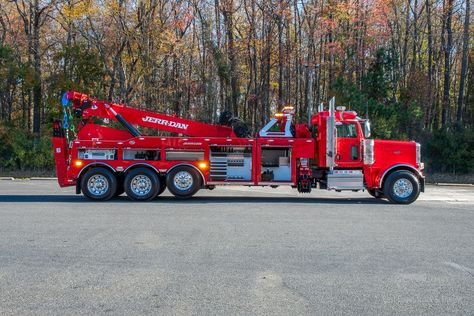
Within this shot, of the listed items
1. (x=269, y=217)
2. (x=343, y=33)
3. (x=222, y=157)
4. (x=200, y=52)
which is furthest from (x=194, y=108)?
(x=269, y=217)

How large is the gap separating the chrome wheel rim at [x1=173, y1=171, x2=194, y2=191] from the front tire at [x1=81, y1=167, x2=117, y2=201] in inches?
71.8

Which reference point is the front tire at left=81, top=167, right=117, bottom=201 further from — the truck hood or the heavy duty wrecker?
the truck hood

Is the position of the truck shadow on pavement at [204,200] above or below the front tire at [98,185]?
below

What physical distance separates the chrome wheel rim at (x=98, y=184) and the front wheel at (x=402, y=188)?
8107mm

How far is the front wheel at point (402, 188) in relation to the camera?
15.3 m

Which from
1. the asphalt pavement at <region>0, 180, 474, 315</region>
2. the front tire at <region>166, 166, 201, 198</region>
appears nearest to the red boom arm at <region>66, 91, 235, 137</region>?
the front tire at <region>166, 166, 201, 198</region>

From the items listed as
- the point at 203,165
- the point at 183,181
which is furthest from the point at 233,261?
the point at 203,165

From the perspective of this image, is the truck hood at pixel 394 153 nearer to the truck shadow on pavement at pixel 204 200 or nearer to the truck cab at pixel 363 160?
the truck cab at pixel 363 160

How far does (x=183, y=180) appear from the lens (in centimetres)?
1560

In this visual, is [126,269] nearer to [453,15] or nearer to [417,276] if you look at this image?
[417,276]

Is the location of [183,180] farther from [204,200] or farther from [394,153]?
[394,153]

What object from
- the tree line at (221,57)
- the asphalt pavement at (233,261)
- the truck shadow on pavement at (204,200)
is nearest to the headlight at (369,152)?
the truck shadow on pavement at (204,200)

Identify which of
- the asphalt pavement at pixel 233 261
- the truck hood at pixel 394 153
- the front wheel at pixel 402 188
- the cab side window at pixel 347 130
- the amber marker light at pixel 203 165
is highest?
the cab side window at pixel 347 130

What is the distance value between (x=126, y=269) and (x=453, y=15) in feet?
111
